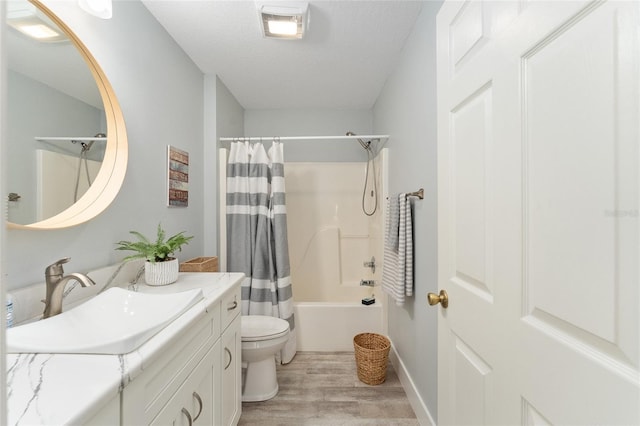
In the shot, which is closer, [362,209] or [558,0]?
[558,0]

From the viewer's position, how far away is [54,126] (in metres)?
1.05

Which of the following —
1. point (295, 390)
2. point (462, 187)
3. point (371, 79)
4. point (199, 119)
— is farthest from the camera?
point (371, 79)

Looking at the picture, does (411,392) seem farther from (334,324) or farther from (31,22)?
(31,22)

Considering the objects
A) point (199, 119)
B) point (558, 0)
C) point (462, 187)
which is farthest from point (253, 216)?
point (558, 0)

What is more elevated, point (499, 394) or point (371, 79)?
point (371, 79)

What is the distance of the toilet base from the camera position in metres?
1.82

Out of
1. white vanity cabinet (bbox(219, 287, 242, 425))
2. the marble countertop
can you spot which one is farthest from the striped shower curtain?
the marble countertop

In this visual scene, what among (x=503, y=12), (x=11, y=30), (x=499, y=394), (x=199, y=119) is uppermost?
(x=199, y=119)

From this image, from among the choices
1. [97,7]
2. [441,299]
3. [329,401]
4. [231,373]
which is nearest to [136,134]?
[97,7]

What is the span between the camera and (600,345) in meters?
0.43

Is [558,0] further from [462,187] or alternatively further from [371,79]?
[371,79]

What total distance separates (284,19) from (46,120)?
4.16 ft

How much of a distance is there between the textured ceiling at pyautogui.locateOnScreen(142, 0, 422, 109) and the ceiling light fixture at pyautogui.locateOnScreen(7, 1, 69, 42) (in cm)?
67

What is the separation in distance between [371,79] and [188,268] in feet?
6.91
